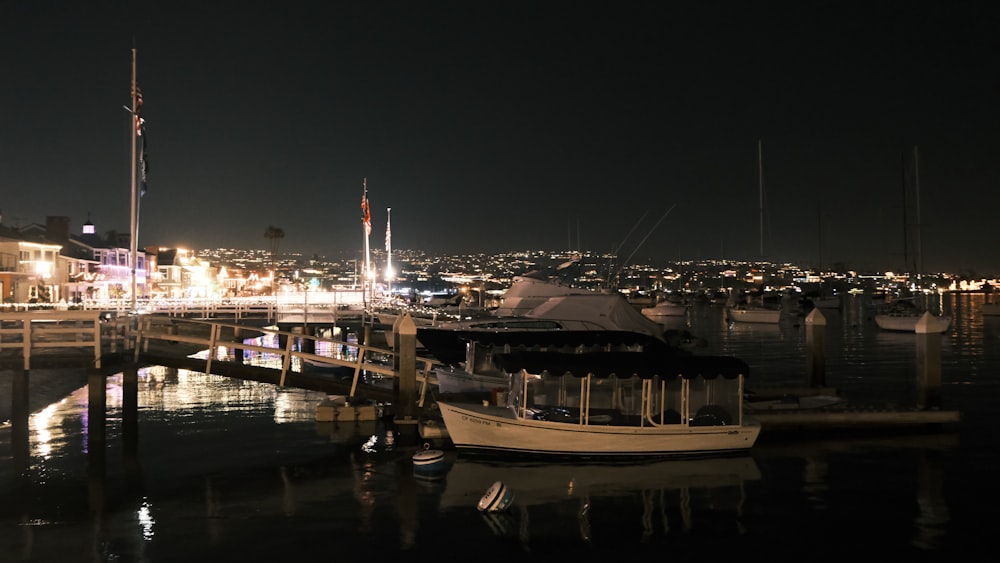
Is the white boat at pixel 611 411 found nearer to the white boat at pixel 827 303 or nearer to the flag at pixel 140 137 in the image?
the flag at pixel 140 137

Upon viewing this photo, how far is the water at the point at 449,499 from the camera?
1598cm

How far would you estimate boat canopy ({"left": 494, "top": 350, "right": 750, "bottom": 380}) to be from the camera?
2210 cm

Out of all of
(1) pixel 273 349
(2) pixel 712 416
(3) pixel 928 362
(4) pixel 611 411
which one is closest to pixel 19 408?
(1) pixel 273 349

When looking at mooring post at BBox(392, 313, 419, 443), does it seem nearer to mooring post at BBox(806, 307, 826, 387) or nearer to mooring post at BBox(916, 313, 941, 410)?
mooring post at BBox(806, 307, 826, 387)

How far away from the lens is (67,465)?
22266 millimetres

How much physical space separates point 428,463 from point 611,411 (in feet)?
18.2

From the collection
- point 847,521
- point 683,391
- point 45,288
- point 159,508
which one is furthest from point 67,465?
point 45,288

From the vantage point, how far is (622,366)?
2227 centimetres

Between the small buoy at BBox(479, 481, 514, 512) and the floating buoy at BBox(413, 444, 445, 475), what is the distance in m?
3.32

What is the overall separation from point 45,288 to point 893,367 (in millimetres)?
61419

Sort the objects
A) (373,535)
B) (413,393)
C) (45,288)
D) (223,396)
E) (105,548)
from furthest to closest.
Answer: (45,288), (223,396), (413,393), (373,535), (105,548)

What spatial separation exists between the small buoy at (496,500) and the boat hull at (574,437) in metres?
3.98

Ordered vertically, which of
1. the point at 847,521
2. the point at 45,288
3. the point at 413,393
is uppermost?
the point at 45,288

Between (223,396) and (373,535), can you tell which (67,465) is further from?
(223,396)
